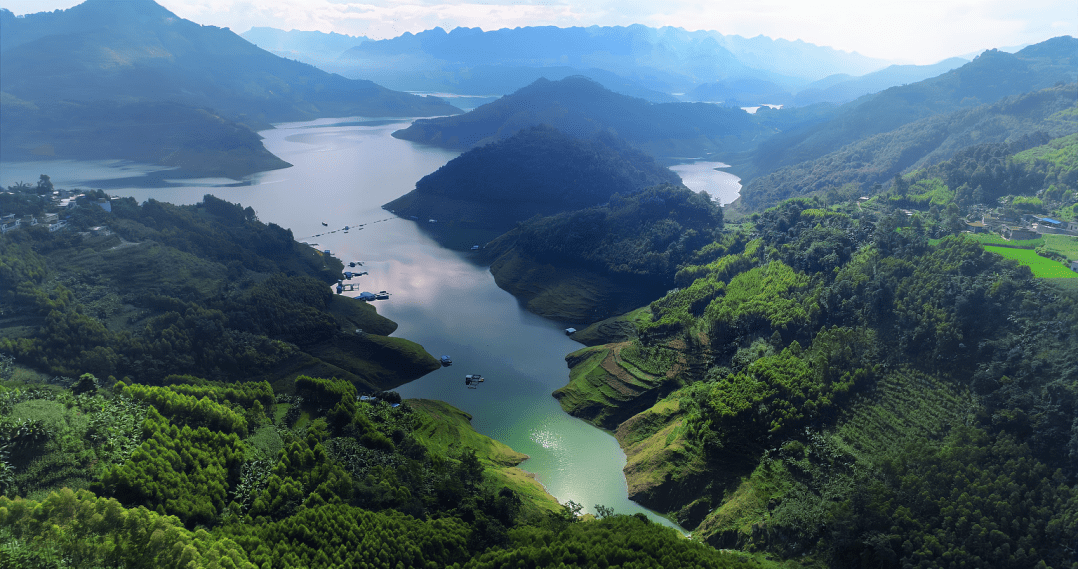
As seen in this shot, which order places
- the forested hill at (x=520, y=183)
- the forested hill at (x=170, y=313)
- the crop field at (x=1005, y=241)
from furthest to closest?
the forested hill at (x=520, y=183)
the crop field at (x=1005, y=241)
the forested hill at (x=170, y=313)

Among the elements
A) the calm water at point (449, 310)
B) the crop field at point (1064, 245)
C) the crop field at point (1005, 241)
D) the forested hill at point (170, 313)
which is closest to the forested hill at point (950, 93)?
the calm water at point (449, 310)

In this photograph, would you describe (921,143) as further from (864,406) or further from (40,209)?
(40,209)

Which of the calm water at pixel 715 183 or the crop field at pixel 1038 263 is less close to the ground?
the crop field at pixel 1038 263

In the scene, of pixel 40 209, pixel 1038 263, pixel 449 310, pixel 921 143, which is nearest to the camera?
pixel 1038 263

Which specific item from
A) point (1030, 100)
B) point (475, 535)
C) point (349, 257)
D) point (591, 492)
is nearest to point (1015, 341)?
point (591, 492)

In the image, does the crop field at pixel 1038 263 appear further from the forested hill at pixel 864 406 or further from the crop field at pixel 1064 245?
the forested hill at pixel 864 406

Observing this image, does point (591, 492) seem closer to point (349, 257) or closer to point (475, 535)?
A: point (475, 535)

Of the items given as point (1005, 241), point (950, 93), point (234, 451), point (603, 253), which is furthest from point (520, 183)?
point (950, 93)
